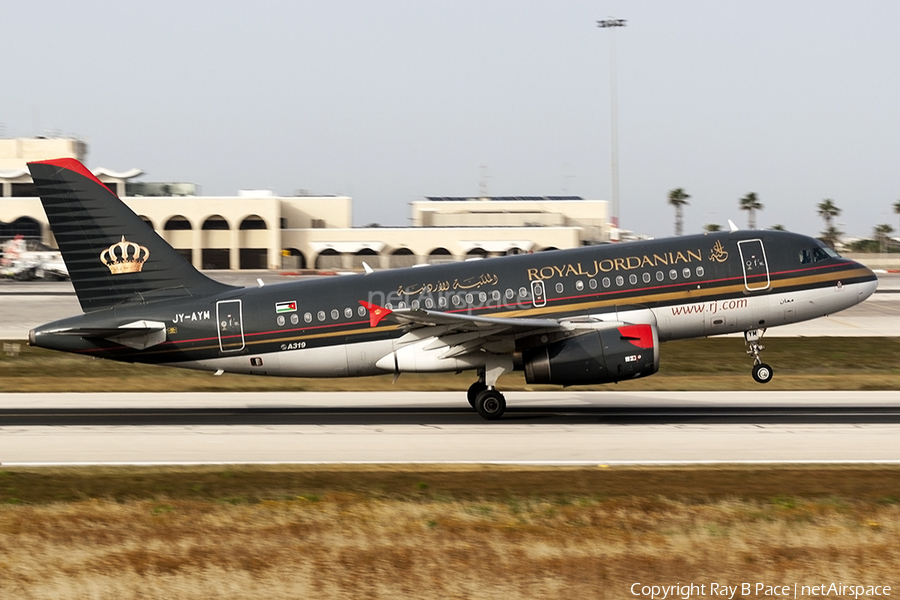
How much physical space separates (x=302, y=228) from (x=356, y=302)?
10319cm

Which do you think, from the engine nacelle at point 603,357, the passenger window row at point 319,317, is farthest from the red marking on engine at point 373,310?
the engine nacelle at point 603,357

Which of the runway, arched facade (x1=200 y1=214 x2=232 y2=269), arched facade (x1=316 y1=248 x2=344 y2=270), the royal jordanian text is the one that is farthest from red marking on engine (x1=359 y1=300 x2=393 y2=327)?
arched facade (x1=200 y1=214 x2=232 y2=269)

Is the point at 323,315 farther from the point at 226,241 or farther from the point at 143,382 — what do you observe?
the point at 226,241

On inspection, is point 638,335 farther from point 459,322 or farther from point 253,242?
point 253,242

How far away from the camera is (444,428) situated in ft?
87.2

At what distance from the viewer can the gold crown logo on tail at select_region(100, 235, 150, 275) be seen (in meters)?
28.4

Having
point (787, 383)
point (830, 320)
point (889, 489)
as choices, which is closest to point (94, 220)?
point (889, 489)

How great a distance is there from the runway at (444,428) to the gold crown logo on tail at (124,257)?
14.1 ft

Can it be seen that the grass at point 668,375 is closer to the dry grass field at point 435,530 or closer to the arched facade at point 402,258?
the dry grass field at point 435,530

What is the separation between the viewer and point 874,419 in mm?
27703

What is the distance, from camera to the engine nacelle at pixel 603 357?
2630 cm

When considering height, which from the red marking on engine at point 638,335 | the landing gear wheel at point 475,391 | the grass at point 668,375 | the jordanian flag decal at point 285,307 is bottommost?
the grass at point 668,375

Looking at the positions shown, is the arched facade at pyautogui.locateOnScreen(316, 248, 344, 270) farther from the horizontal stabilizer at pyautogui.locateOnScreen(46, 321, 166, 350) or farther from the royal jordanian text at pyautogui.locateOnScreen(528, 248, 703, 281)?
the royal jordanian text at pyautogui.locateOnScreen(528, 248, 703, 281)

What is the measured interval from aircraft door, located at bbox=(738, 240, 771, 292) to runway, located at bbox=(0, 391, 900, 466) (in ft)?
12.2
